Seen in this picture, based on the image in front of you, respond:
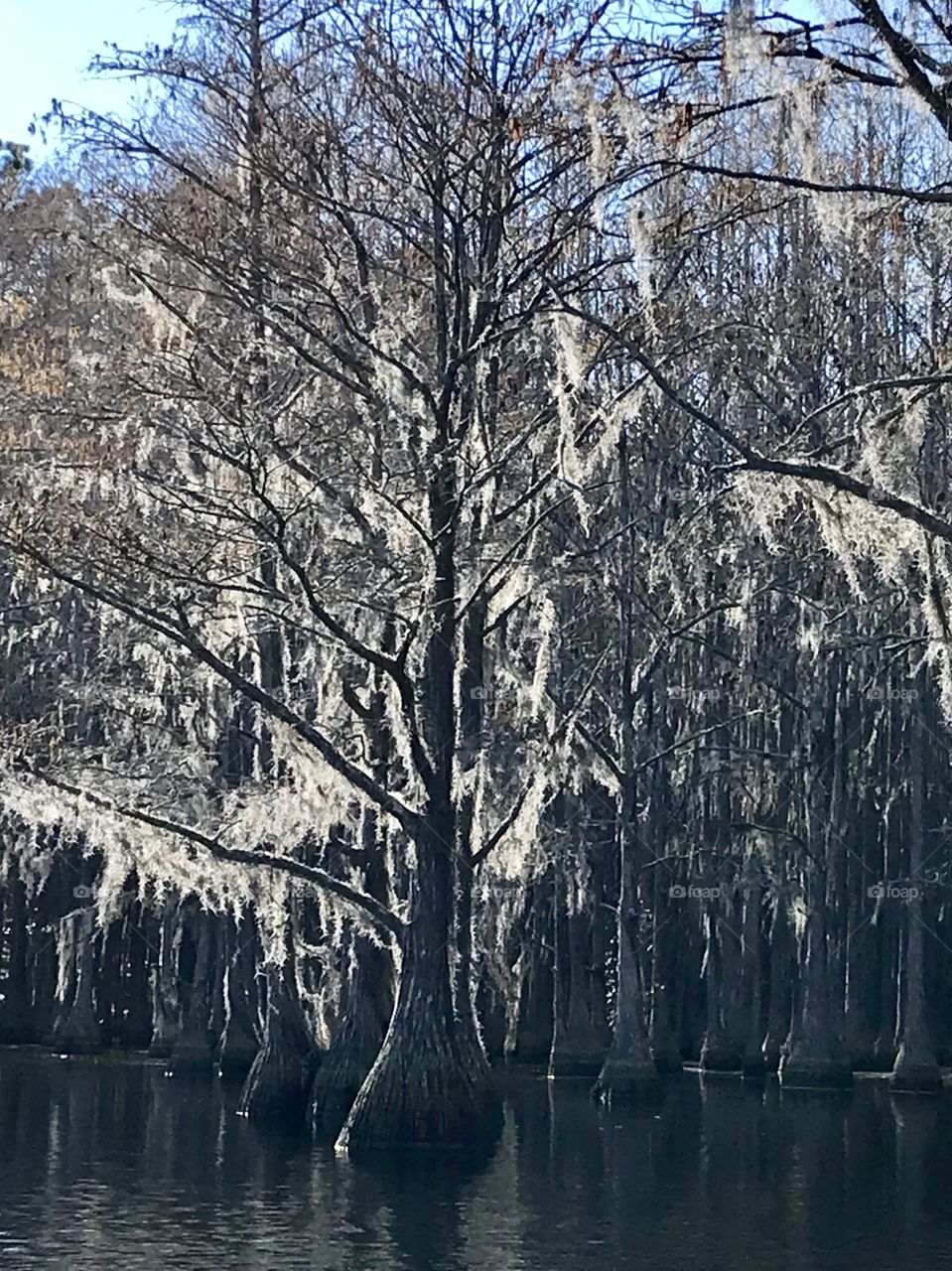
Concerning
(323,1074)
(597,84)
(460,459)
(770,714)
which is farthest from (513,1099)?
(597,84)

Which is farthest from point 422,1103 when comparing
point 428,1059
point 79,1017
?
point 79,1017

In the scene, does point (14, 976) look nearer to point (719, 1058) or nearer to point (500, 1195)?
point (719, 1058)

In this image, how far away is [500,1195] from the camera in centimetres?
1839

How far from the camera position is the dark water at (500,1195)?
14.9 metres

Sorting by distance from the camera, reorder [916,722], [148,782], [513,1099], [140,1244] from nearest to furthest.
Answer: [140,1244] → [148,782] → [513,1099] → [916,722]

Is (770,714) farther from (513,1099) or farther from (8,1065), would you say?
(8,1065)

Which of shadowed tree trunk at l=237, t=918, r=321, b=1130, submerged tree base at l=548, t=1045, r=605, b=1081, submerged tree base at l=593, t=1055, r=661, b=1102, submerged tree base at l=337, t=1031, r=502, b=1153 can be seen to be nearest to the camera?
submerged tree base at l=337, t=1031, r=502, b=1153

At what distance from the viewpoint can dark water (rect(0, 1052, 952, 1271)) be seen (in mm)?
14938

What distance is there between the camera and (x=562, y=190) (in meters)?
22.7

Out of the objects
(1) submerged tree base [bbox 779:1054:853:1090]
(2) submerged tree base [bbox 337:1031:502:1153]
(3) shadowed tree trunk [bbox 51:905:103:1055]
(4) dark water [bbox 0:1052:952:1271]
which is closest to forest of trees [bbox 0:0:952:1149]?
Result: (2) submerged tree base [bbox 337:1031:502:1153]

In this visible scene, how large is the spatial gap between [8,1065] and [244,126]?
1976cm

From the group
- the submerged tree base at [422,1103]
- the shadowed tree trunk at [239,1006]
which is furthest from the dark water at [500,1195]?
the shadowed tree trunk at [239,1006]

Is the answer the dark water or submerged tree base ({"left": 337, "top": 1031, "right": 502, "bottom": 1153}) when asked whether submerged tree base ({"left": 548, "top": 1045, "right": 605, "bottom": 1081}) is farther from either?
submerged tree base ({"left": 337, "top": 1031, "right": 502, "bottom": 1153})

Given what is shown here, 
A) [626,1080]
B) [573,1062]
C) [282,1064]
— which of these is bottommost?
[626,1080]
